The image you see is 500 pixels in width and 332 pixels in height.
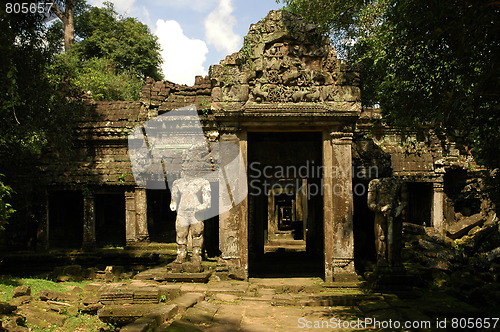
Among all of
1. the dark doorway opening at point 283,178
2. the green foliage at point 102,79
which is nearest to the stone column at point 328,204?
the dark doorway opening at point 283,178

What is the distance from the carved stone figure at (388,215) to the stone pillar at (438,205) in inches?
326

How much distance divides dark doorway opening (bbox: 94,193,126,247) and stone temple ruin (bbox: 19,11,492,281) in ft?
0.14

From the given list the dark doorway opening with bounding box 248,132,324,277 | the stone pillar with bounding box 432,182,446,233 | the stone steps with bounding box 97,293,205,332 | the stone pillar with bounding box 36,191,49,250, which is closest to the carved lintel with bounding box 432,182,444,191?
the stone pillar with bounding box 432,182,446,233

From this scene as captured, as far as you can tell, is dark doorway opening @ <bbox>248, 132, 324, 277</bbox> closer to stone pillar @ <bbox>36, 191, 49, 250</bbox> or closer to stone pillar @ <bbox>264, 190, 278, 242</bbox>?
stone pillar @ <bbox>36, 191, 49, 250</bbox>

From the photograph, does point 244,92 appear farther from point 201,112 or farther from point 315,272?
point 201,112

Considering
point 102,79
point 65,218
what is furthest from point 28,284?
point 102,79

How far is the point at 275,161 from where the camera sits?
432 inches

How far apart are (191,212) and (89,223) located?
7589mm

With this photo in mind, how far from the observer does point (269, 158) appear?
11.0 m

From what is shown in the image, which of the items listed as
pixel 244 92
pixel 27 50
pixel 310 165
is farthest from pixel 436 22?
pixel 27 50

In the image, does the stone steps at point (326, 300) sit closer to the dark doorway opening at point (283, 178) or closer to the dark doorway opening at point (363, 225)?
the dark doorway opening at point (363, 225)

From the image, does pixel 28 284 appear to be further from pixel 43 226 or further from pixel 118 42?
pixel 118 42

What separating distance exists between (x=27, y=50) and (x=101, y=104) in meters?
5.54

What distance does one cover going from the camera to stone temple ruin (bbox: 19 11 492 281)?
8227mm
